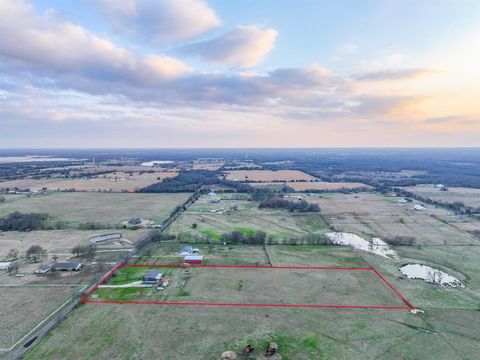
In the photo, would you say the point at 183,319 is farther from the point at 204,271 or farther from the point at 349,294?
the point at 349,294

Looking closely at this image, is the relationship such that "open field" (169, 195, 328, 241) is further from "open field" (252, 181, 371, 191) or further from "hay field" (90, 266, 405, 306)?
A: "open field" (252, 181, 371, 191)

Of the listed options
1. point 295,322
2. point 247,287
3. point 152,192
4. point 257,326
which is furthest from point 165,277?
point 152,192

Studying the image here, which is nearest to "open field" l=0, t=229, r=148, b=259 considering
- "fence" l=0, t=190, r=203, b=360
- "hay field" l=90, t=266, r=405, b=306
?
"fence" l=0, t=190, r=203, b=360

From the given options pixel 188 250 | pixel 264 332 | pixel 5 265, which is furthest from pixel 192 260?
pixel 5 265

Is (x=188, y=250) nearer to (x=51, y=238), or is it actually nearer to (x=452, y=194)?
(x=51, y=238)

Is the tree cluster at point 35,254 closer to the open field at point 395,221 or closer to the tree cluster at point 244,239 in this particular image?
the tree cluster at point 244,239

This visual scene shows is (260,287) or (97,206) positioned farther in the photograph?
(97,206)

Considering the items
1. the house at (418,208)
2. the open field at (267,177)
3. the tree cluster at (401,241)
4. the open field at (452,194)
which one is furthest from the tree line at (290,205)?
the open field at (267,177)
